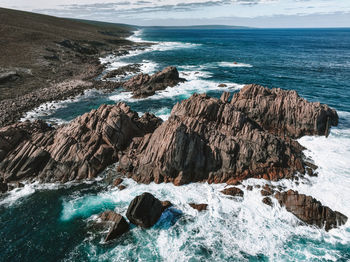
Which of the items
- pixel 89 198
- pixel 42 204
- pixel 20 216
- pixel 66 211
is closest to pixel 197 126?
pixel 89 198

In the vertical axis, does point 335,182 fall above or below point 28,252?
above

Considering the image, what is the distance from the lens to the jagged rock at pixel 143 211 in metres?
22.1

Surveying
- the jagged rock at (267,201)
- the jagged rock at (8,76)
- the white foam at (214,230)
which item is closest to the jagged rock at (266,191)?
the white foam at (214,230)

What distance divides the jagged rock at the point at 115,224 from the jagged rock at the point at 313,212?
59.8 feet

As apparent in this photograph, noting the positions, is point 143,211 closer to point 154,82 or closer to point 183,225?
point 183,225

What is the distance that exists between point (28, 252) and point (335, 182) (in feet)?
118

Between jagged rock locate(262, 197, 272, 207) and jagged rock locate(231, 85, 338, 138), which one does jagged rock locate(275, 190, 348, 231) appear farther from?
jagged rock locate(231, 85, 338, 138)

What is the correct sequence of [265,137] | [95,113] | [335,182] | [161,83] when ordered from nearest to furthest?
[335,182]
[265,137]
[95,113]
[161,83]

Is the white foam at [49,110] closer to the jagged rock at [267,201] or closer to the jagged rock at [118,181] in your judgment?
the jagged rock at [118,181]

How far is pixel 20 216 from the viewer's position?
2388cm

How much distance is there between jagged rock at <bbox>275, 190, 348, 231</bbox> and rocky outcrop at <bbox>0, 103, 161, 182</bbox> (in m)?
23.8

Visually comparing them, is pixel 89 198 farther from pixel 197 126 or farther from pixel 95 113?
pixel 197 126

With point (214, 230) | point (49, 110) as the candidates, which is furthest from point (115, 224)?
point (49, 110)

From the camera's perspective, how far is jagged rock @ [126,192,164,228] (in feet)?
72.5
